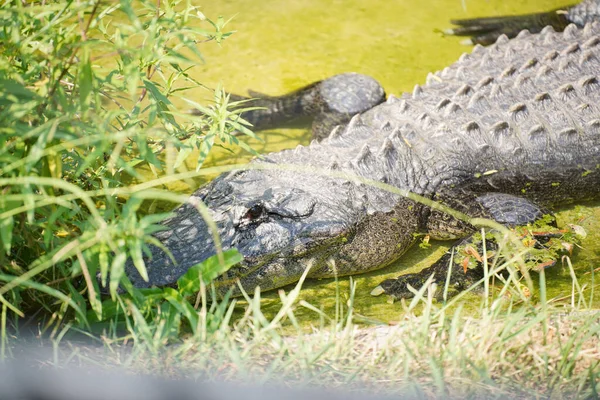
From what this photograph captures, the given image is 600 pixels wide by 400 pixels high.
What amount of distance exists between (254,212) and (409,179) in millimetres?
1063

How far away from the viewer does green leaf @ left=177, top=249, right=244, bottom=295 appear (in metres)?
2.71

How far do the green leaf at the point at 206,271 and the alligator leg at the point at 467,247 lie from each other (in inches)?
36.9

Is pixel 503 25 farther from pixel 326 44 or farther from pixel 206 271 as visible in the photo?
pixel 206 271

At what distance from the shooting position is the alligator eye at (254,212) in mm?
3143

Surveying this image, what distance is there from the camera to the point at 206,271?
273 cm

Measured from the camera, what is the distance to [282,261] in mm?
3201

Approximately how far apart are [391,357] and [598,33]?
351 cm

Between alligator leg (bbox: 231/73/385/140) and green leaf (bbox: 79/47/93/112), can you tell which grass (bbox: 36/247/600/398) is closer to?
green leaf (bbox: 79/47/93/112)

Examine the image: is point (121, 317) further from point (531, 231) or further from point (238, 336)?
point (531, 231)

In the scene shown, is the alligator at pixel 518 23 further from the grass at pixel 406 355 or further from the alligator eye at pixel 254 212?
the grass at pixel 406 355

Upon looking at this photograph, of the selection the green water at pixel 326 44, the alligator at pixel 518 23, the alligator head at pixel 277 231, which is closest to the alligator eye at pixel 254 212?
the alligator head at pixel 277 231

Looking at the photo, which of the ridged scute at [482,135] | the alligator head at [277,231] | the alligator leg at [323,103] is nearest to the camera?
the alligator head at [277,231]

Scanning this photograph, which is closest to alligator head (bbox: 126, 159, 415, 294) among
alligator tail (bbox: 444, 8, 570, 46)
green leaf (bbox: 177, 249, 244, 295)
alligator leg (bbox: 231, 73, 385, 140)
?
green leaf (bbox: 177, 249, 244, 295)

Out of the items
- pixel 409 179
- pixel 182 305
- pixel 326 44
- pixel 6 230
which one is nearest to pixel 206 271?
pixel 182 305
